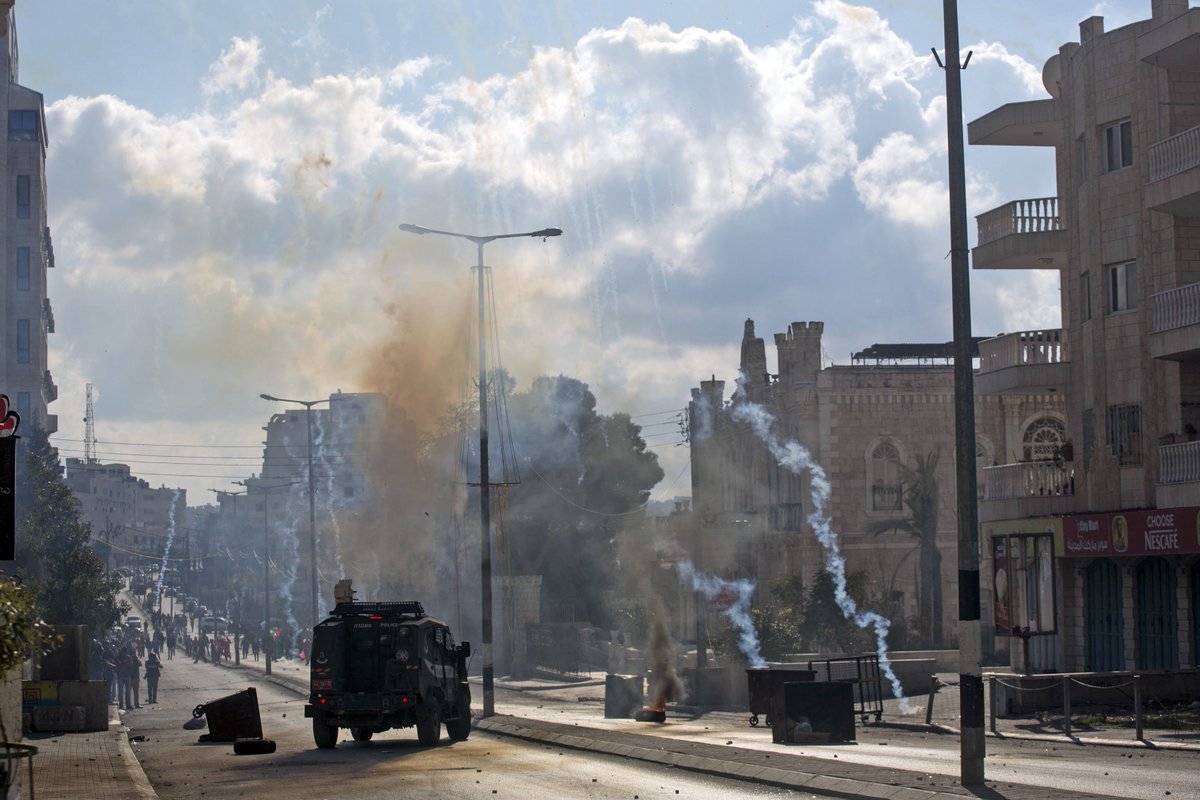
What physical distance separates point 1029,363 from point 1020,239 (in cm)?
294

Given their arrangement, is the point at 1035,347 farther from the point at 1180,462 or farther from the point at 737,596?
the point at 737,596

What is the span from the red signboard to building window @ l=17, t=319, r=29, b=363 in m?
52.9

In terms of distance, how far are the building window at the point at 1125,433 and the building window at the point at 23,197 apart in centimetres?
5440

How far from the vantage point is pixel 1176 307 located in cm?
3042

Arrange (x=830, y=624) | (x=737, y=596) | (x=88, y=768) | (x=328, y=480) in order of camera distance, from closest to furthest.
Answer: (x=88, y=768) → (x=830, y=624) → (x=737, y=596) → (x=328, y=480)

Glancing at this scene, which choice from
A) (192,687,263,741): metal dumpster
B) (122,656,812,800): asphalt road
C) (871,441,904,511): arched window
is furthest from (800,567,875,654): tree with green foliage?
(192,687,263,741): metal dumpster

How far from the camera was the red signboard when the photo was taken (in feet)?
95.9

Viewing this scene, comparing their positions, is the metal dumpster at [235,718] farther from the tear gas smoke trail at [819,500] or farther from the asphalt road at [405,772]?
the tear gas smoke trail at [819,500]

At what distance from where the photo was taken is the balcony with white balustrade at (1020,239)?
119ft

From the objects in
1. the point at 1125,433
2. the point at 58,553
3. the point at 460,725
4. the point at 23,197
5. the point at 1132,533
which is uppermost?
the point at 23,197

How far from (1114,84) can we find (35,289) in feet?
175

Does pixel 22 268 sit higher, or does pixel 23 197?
pixel 23 197

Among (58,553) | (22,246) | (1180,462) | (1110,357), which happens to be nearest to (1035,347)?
(1110,357)

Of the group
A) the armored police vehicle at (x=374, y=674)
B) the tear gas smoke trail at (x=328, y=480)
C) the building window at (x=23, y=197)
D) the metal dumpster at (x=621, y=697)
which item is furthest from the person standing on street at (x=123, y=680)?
the tear gas smoke trail at (x=328, y=480)
